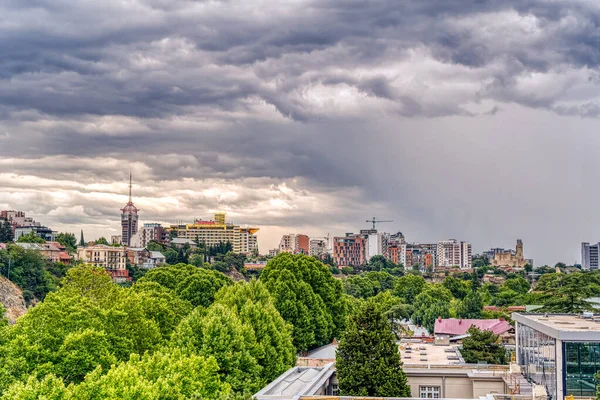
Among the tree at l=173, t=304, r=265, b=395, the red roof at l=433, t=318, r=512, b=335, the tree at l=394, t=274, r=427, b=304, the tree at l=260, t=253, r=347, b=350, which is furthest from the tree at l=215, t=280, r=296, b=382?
the tree at l=394, t=274, r=427, b=304

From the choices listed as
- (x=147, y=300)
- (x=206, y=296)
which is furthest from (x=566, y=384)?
(x=206, y=296)

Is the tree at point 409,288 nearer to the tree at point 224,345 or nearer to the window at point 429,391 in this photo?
the window at point 429,391

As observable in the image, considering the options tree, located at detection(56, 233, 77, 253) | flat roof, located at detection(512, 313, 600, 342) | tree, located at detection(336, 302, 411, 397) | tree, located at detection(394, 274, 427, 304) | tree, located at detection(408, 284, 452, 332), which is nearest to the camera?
flat roof, located at detection(512, 313, 600, 342)

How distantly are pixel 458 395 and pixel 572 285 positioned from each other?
24.5 m

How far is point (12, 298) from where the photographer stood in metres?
81.4

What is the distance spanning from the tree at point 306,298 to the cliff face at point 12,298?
3758 cm

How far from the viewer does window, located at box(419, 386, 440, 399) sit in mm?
30688

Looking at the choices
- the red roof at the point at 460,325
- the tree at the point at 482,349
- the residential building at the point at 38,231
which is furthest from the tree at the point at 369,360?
the residential building at the point at 38,231

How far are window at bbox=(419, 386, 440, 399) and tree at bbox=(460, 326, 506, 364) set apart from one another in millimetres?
10311

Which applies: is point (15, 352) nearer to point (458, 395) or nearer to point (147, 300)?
point (147, 300)

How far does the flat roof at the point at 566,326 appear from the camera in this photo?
24.4 m

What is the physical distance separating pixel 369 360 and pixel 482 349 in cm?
1682

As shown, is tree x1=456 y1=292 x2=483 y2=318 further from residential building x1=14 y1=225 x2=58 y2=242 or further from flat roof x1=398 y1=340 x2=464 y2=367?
residential building x1=14 y1=225 x2=58 y2=242

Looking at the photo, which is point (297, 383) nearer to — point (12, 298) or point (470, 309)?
point (470, 309)
